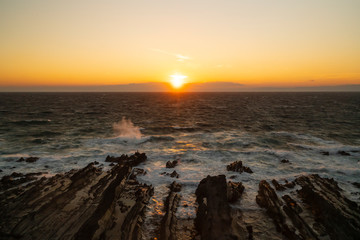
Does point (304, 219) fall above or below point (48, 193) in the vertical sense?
below

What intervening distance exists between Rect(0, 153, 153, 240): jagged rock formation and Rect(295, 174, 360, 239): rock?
9.50m

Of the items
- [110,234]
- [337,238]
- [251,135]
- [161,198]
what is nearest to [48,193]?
[110,234]

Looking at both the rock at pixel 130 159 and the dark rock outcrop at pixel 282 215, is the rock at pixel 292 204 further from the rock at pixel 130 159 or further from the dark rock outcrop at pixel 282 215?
the rock at pixel 130 159

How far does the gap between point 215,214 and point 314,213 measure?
611cm

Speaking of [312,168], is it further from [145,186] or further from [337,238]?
[145,186]

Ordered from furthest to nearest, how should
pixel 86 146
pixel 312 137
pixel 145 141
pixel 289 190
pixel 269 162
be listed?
pixel 312 137 → pixel 145 141 → pixel 86 146 → pixel 269 162 → pixel 289 190

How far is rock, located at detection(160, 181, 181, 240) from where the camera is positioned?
8562mm

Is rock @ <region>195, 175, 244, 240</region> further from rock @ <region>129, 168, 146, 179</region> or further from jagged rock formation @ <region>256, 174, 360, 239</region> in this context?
rock @ <region>129, 168, 146, 179</region>

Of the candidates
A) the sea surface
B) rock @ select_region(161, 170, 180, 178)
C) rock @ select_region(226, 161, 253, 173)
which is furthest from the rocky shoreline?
rock @ select_region(226, 161, 253, 173)

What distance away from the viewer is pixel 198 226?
936 cm

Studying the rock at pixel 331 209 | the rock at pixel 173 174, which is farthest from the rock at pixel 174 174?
the rock at pixel 331 209

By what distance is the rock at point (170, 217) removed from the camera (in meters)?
8.56

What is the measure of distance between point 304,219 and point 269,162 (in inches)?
379

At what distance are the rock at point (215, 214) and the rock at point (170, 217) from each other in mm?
1280
